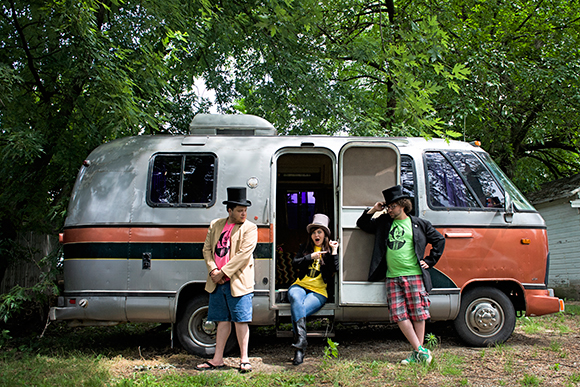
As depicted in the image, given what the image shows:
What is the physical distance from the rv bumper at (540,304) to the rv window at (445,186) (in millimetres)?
1332

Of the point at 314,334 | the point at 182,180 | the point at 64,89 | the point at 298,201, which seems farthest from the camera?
the point at 298,201

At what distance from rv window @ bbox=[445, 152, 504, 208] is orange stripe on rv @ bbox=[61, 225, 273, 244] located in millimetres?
2699

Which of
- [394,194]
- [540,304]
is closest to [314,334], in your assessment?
[394,194]

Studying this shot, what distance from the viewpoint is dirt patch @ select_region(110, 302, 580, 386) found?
5.07 meters

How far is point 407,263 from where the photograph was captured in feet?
18.1

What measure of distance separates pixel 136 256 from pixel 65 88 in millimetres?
3426

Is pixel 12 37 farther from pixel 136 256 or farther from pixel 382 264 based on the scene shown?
pixel 382 264

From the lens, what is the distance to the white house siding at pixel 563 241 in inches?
543

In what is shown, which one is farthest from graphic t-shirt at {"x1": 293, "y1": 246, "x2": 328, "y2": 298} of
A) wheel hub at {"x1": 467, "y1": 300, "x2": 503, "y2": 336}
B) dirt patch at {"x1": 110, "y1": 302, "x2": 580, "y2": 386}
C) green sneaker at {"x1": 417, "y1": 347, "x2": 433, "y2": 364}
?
wheel hub at {"x1": 467, "y1": 300, "x2": 503, "y2": 336}

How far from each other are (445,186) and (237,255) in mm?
2927

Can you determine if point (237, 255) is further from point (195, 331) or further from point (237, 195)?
point (195, 331)

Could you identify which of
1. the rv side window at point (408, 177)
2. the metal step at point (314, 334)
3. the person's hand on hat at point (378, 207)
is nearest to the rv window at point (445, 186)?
the rv side window at point (408, 177)

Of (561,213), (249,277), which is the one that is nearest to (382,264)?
(249,277)

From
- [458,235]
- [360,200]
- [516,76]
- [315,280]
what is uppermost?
[516,76]
